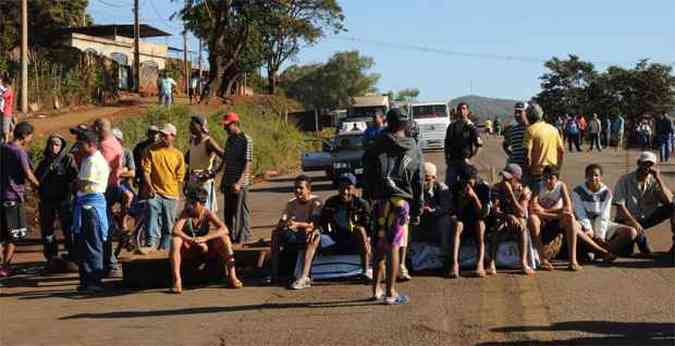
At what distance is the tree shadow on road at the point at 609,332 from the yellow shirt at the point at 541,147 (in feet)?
14.5

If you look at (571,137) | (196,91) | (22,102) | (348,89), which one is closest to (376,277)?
(22,102)

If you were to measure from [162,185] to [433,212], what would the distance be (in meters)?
3.22

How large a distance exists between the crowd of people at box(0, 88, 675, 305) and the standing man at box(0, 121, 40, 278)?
14 mm

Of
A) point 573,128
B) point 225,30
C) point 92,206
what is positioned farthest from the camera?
point 225,30

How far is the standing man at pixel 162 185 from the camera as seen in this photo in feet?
36.8

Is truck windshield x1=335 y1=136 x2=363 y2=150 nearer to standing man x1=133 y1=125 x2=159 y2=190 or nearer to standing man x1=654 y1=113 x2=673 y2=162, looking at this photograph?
standing man x1=654 y1=113 x2=673 y2=162

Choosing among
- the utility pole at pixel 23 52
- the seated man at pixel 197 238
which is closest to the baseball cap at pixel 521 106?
the seated man at pixel 197 238

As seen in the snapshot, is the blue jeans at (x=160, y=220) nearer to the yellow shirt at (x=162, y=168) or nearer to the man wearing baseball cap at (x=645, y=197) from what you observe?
the yellow shirt at (x=162, y=168)

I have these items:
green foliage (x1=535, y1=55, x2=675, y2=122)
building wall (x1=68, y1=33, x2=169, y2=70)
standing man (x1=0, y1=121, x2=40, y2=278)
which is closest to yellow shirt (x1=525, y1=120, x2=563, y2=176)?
standing man (x1=0, y1=121, x2=40, y2=278)

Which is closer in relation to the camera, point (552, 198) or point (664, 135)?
point (552, 198)

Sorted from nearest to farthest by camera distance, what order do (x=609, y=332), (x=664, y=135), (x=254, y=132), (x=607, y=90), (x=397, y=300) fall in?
1. (x=609, y=332)
2. (x=397, y=300)
3. (x=664, y=135)
4. (x=254, y=132)
5. (x=607, y=90)

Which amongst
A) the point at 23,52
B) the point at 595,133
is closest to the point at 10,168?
the point at 23,52

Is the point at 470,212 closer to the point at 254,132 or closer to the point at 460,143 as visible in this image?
the point at 460,143

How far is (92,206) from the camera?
400 inches
